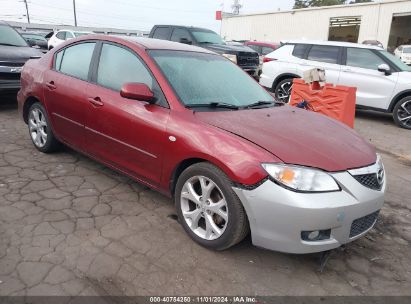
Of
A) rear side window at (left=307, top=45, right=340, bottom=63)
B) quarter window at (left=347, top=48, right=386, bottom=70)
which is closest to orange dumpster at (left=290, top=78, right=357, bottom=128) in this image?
quarter window at (left=347, top=48, right=386, bottom=70)

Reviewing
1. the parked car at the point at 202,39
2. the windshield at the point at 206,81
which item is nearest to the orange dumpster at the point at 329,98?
the windshield at the point at 206,81

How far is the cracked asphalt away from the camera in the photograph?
8.71 feet

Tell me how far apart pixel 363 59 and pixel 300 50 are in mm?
1582

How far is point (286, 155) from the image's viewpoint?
2.76 m

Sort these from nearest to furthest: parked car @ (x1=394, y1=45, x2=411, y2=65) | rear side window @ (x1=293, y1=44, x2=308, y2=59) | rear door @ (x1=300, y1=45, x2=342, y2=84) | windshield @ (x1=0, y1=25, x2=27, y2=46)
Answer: windshield @ (x1=0, y1=25, x2=27, y2=46), rear door @ (x1=300, y1=45, x2=342, y2=84), rear side window @ (x1=293, y1=44, x2=308, y2=59), parked car @ (x1=394, y1=45, x2=411, y2=65)

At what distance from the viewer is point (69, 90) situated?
168 inches

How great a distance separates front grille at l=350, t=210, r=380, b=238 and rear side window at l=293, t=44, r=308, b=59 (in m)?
7.36

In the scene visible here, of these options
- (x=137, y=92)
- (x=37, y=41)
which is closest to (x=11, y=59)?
(x=137, y=92)

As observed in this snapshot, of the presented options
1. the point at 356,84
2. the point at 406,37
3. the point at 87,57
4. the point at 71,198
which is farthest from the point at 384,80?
the point at 406,37

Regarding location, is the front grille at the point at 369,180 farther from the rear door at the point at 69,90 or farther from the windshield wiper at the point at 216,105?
the rear door at the point at 69,90

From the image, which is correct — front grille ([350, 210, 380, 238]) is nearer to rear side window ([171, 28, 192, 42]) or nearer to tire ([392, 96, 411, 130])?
tire ([392, 96, 411, 130])

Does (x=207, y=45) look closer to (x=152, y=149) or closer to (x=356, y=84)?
(x=356, y=84)

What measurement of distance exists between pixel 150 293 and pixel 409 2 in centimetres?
2674

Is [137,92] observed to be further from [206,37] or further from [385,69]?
[206,37]
